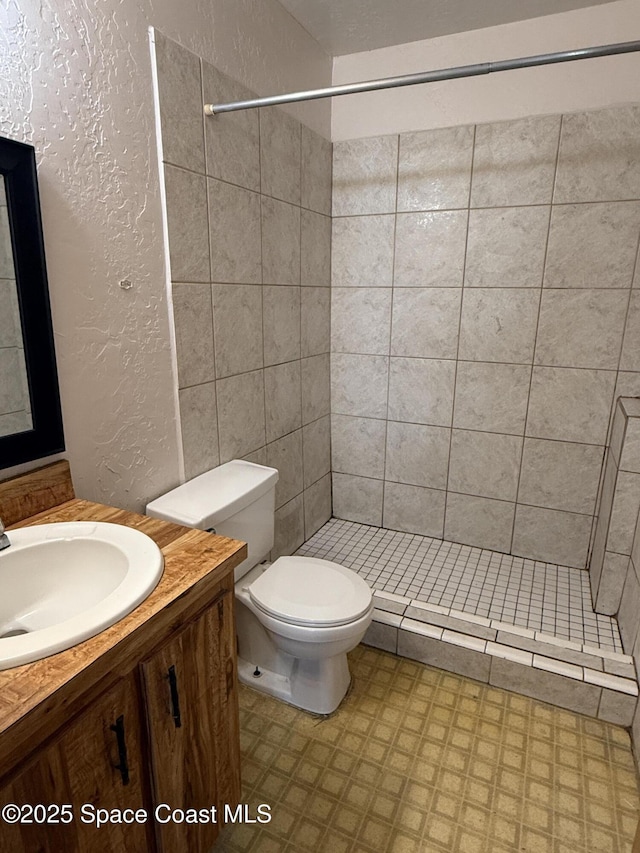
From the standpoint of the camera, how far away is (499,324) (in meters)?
2.23

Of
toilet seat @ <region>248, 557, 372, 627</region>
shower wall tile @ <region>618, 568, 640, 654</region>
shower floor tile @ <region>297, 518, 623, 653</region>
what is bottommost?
shower floor tile @ <region>297, 518, 623, 653</region>

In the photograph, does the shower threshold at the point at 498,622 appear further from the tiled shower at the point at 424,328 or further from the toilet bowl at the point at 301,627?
the toilet bowl at the point at 301,627

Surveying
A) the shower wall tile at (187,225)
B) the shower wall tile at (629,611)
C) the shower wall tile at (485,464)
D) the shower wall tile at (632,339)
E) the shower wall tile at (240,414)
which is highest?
the shower wall tile at (187,225)

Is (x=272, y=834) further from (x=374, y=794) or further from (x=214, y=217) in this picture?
(x=214, y=217)

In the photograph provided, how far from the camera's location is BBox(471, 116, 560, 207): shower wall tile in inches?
79.4

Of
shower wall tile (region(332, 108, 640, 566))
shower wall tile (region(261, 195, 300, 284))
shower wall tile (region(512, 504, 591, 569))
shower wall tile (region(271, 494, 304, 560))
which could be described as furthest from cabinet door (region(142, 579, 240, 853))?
shower wall tile (region(512, 504, 591, 569))

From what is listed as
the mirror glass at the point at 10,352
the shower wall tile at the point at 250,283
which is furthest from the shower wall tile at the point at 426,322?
the mirror glass at the point at 10,352

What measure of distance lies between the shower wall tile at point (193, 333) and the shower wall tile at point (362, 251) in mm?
998

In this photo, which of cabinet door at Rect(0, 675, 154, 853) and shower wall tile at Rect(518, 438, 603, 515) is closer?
cabinet door at Rect(0, 675, 154, 853)

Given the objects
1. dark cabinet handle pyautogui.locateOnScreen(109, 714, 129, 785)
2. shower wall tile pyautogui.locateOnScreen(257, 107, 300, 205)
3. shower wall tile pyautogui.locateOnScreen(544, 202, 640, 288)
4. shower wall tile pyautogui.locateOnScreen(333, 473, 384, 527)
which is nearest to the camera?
dark cabinet handle pyautogui.locateOnScreen(109, 714, 129, 785)

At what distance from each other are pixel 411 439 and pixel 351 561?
2.21 ft

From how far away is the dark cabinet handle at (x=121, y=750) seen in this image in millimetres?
835

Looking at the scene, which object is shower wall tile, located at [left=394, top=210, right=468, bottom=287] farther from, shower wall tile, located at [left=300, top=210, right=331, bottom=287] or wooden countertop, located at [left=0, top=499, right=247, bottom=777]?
wooden countertop, located at [left=0, top=499, right=247, bottom=777]

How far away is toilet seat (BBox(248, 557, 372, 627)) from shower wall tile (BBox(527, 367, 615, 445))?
1182mm
